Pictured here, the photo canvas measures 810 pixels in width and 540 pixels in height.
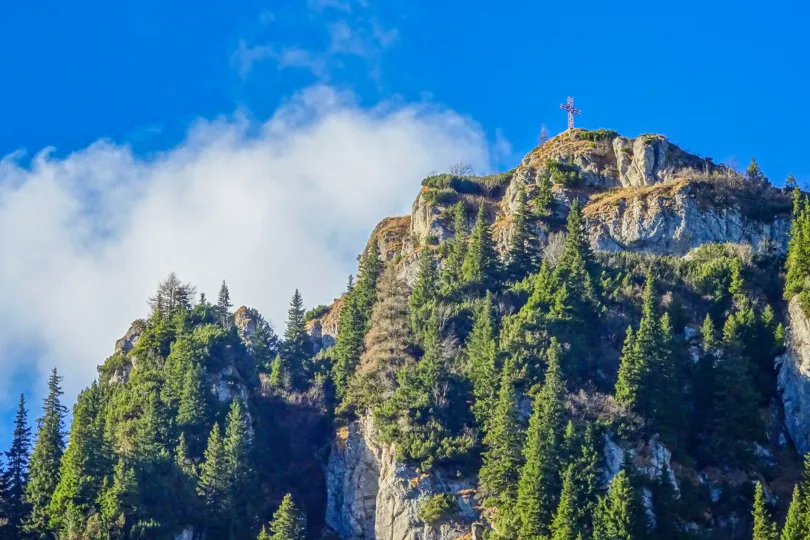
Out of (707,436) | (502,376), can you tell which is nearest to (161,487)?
(502,376)

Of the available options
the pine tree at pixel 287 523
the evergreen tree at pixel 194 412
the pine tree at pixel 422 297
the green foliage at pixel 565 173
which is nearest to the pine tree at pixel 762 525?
the pine tree at pixel 287 523

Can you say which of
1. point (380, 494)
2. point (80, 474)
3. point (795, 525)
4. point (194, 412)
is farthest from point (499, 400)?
point (80, 474)

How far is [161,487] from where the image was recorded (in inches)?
3238

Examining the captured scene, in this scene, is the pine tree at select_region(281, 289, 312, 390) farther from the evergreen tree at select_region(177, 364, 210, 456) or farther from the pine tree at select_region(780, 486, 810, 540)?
the pine tree at select_region(780, 486, 810, 540)

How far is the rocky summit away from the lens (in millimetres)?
77750

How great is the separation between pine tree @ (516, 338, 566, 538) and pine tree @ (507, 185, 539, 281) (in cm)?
2363

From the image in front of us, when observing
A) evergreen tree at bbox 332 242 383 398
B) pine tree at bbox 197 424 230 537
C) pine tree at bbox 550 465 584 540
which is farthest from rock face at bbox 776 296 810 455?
pine tree at bbox 197 424 230 537

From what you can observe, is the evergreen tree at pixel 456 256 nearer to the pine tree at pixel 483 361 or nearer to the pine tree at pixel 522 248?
the pine tree at pixel 522 248

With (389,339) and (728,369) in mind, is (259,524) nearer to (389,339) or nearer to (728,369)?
(389,339)

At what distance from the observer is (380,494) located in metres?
83.5

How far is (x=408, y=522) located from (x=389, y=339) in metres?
18.5

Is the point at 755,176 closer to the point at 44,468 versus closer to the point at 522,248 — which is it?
the point at 522,248

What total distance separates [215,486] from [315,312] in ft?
167

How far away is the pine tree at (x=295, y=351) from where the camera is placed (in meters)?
100
